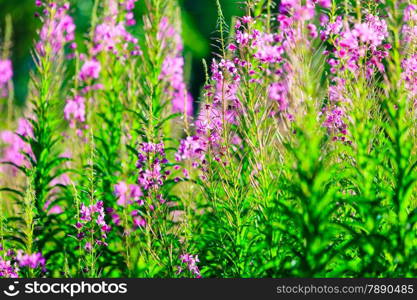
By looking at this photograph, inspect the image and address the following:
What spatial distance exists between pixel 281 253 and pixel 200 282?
61 centimetres

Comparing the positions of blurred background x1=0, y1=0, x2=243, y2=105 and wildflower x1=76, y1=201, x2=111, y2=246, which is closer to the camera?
wildflower x1=76, y1=201, x2=111, y2=246

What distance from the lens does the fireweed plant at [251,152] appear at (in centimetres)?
295

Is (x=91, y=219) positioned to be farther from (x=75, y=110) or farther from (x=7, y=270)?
(x=75, y=110)

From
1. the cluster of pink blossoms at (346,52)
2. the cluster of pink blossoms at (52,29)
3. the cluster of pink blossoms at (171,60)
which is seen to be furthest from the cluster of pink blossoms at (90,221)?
the cluster of pink blossoms at (52,29)

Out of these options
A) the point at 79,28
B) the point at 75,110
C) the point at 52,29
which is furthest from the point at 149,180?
the point at 79,28

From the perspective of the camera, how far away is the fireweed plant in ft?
9.66

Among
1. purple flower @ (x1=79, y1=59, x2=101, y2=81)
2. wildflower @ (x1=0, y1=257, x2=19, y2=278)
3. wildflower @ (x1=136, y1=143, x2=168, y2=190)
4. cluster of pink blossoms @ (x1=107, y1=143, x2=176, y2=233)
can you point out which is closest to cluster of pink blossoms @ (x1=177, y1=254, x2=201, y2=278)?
cluster of pink blossoms @ (x1=107, y1=143, x2=176, y2=233)

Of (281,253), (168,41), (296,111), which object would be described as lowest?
(281,253)

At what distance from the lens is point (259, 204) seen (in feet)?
11.5

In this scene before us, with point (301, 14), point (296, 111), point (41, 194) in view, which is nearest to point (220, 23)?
point (301, 14)

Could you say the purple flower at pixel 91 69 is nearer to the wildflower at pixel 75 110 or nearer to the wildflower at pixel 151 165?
the wildflower at pixel 75 110

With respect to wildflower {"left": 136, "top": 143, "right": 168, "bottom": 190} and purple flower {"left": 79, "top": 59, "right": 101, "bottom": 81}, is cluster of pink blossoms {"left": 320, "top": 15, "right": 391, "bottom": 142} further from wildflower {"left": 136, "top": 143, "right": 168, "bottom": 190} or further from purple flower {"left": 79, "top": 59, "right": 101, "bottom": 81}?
purple flower {"left": 79, "top": 59, "right": 101, "bottom": 81}

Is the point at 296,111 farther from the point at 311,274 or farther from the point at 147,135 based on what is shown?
the point at 147,135

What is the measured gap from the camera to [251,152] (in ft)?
13.0
